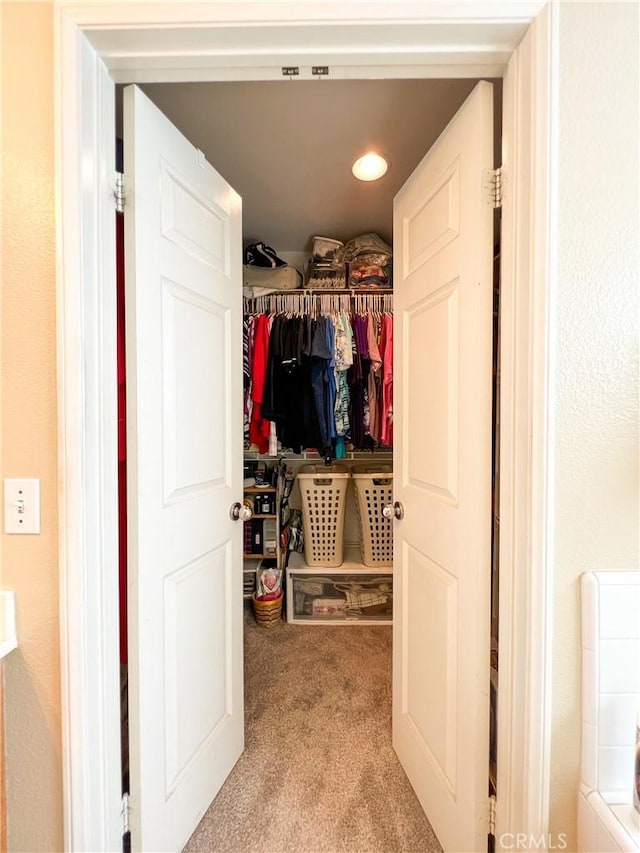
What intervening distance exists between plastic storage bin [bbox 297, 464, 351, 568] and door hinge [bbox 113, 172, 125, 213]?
1.62 m

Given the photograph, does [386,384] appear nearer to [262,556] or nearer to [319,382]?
[319,382]

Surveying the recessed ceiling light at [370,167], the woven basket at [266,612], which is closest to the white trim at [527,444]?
the recessed ceiling light at [370,167]

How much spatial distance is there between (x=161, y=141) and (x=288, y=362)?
1.15 meters

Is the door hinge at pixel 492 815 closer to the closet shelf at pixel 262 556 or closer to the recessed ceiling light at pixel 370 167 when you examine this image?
the closet shelf at pixel 262 556

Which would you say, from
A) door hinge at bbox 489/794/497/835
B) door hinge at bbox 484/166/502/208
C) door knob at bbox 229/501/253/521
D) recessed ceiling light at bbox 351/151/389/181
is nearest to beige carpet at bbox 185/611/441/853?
door hinge at bbox 489/794/497/835

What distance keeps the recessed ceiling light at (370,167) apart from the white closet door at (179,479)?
0.64 meters

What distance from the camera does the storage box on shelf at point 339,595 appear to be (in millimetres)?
2230

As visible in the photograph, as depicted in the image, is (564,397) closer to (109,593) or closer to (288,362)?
(109,593)

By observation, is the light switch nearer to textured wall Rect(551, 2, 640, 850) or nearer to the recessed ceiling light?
textured wall Rect(551, 2, 640, 850)

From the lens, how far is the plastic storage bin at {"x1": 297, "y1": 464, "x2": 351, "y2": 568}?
2236 millimetres

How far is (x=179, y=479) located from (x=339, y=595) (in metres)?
1.59

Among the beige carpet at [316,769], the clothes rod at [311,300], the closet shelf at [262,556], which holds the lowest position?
the beige carpet at [316,769]

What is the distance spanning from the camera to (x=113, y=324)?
0.89 metres

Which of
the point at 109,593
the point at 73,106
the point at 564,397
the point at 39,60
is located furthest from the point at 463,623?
the point at 39,60
